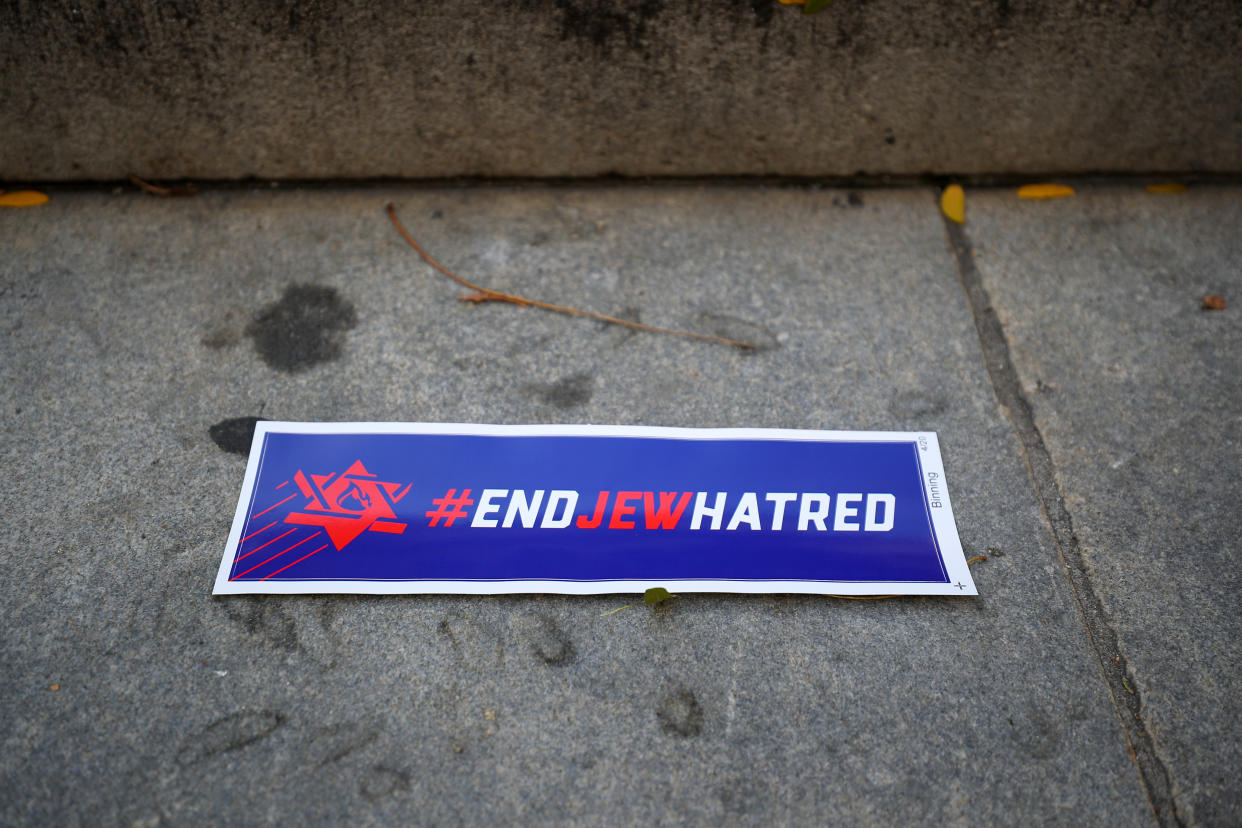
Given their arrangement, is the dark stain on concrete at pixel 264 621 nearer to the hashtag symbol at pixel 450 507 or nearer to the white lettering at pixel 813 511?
the hashtag symbol at pixel 450 507

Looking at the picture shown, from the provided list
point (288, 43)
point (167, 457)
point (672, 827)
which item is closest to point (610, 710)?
point (672, 827)

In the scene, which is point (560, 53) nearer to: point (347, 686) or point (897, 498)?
point (897, 498)

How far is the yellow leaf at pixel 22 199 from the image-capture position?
5.90ft

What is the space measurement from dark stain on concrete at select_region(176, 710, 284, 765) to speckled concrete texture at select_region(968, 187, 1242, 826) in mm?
1430

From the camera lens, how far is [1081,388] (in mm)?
1628

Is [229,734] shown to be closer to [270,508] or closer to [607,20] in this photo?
[270,508]

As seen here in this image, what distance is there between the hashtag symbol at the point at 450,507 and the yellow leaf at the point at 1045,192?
160 cm

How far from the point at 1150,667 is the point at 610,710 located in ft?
3.04

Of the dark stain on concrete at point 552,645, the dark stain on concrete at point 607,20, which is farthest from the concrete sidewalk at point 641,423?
the dark stain on concrete at point 607,20

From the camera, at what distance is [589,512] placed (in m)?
1.44

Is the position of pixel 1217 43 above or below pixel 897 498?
above

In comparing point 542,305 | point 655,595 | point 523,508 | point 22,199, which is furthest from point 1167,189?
point 22,199

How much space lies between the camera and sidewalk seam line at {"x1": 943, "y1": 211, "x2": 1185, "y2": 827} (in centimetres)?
119

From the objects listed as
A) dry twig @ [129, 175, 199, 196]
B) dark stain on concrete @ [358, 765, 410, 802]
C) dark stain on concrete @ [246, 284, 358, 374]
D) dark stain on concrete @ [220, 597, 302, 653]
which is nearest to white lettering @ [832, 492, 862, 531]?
dark stain on concrete @ [358, 765, 410, 802]
